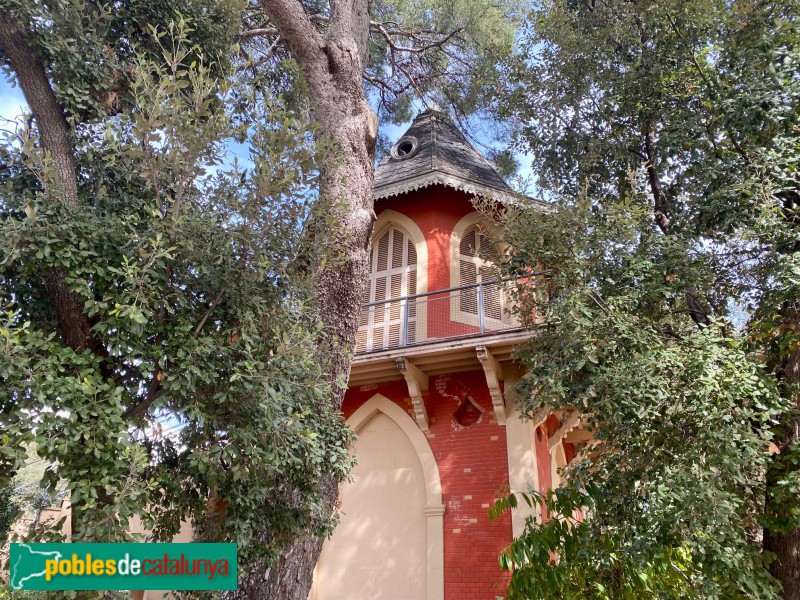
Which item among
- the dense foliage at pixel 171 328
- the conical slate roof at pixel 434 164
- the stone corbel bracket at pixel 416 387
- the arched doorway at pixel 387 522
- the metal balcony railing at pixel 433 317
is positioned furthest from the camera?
the conical slate roof at pixel 434 164

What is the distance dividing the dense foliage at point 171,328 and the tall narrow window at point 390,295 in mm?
5085

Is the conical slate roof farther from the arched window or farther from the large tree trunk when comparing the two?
the large tree trunk

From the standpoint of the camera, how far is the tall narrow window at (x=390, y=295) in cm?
1040

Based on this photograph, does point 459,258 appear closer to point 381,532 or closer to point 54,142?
point 381,532

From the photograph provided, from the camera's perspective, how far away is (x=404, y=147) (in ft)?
43.9

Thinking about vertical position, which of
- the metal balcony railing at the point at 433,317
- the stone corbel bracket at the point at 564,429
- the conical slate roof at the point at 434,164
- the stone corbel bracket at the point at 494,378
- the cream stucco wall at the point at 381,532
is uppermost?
the conical slate roof at the point at 434,164

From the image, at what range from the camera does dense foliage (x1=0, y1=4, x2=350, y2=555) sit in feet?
11.8

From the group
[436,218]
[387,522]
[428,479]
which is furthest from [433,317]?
[387,522]

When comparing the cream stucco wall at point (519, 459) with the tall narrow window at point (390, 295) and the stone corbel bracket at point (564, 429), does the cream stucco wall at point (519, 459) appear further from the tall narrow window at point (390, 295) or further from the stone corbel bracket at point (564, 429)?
the tall narrow window at point (390, 295)

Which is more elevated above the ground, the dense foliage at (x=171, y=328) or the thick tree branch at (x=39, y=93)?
the thick tree branch at (x=39, y=93)

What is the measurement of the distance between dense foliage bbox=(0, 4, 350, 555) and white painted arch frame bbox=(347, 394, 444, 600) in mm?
3478

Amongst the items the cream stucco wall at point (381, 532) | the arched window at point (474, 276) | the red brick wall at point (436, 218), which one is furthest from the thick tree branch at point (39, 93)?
the cream stucco wall at point (381, 532)

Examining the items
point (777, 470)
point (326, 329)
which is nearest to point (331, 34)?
point (326, 329)

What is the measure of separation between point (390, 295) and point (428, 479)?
356cm
